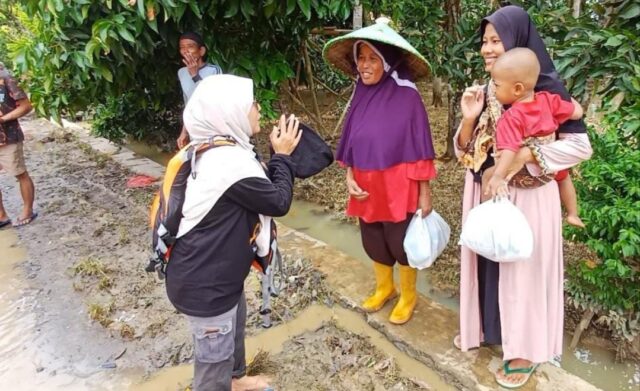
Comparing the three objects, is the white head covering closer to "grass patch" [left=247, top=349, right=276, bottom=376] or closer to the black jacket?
the black jacket

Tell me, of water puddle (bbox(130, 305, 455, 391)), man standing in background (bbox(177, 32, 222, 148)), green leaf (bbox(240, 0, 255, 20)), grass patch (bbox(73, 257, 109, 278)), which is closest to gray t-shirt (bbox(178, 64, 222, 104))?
man standing in background (bbox(177, 32, 222, 148))

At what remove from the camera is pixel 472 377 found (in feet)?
7.36

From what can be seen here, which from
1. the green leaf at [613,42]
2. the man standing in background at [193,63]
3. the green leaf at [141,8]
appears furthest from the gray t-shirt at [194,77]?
the green leaf at [613,42]

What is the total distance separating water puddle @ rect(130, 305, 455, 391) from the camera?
95.2 inches

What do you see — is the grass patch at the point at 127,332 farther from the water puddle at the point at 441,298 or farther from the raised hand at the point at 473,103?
the raised hand at the point at 473,103

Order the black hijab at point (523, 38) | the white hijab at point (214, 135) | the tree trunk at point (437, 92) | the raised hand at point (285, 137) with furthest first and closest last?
1. the tree trunk at point (437, 92)
2. the raised hand at point (285, 137)
3. the black hijab at point (523, 38)
4. the white hijab at point (214, 135)

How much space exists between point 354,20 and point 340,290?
12.4 ft

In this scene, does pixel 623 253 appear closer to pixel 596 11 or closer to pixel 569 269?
pixel 569 269

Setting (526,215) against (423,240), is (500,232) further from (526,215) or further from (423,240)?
(423,240)

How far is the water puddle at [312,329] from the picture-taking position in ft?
7.93

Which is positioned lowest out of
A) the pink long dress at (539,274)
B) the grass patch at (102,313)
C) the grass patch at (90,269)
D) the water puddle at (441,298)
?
the water puddle at (441,298)

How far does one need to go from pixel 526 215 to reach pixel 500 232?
20 centimetres

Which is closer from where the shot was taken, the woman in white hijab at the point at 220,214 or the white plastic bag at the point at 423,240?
the woman in white hijab at the point at 220,214

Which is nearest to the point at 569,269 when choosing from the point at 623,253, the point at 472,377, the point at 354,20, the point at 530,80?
the point at 623,253
